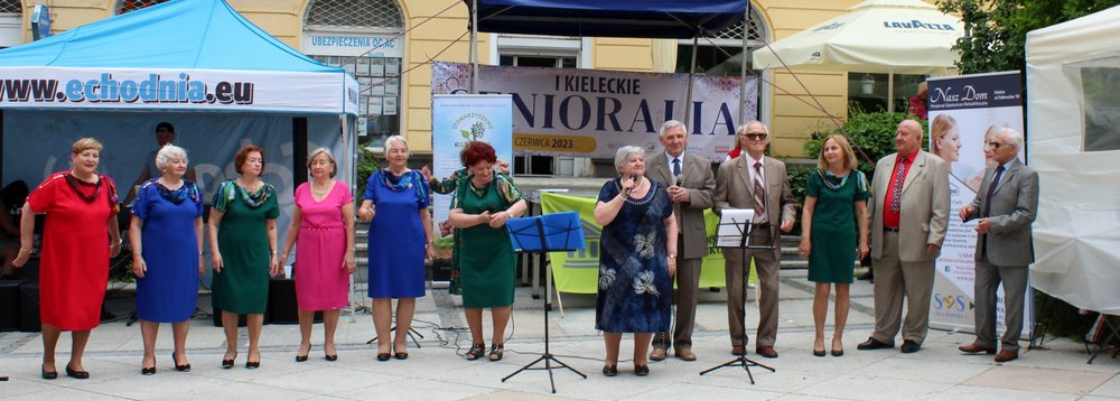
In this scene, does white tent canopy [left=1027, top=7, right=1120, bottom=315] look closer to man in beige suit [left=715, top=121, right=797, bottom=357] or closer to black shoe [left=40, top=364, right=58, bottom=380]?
man in beige suit [left=715, top=121, right=797, bottom=357]

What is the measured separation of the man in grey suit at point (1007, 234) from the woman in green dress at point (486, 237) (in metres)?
3.21

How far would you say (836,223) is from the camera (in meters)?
7.53

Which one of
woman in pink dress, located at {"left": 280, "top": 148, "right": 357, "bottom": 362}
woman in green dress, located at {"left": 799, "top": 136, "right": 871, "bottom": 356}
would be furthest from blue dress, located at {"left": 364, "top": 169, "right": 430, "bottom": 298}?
woman in green dress, located at {"left": 799, "top": 136, "right": 871, "bottom": 356}

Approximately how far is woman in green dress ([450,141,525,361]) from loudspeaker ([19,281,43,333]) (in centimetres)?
375

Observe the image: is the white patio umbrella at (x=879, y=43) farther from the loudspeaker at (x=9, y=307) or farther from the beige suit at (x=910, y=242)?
the loudspeaker at (x=9, y=307)

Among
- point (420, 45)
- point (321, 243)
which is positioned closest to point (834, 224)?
point (321, 243)

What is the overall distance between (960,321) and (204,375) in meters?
5.65

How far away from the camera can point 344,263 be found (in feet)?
24.6

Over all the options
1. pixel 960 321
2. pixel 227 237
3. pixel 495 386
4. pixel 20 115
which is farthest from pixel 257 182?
pixel 960 321

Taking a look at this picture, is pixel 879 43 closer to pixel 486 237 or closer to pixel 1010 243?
pixel 1010 243

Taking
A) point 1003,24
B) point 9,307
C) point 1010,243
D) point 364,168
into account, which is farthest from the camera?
point 364,168

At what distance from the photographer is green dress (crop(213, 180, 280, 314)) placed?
715cm

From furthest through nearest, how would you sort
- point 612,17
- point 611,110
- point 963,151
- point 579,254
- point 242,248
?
1. point 611,110
2. point 612,17
3. point 579,254
4. point 963,151
5. point 242,248

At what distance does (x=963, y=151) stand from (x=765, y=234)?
187 cm
